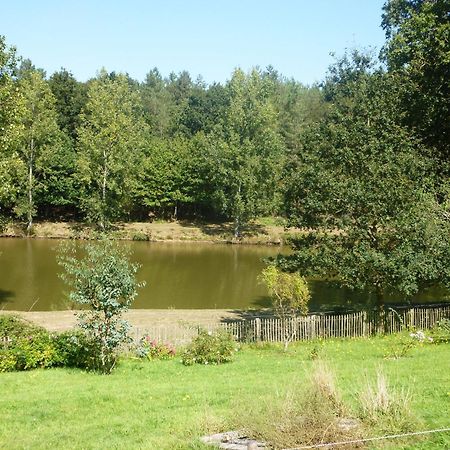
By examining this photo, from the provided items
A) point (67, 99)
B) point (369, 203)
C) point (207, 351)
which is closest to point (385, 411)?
point (207, 351)

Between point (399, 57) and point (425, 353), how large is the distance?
80.5 ft

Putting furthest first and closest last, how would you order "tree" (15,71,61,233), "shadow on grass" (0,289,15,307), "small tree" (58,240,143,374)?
1. "tree" (15,71,61,233)
2. "shadow on grass" (0,289,15,307)
3. "small tree" (58,240,143,374)

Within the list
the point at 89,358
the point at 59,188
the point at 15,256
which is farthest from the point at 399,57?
the point at 59,188

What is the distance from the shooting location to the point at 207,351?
59.6ft

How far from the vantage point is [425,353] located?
1791cm

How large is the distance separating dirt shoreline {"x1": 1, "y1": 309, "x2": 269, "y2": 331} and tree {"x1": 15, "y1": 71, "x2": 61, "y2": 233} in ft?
112

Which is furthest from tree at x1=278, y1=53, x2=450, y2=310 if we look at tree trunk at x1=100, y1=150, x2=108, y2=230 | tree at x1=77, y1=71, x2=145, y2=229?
tree at x1=77, y1=71, x2=145, y2=229

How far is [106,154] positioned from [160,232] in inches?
426

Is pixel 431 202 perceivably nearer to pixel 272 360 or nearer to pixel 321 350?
pixel 321 350

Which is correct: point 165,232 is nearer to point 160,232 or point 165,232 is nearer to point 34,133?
point 160,232

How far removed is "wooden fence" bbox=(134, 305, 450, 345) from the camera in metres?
21.4

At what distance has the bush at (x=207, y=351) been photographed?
1808 cm

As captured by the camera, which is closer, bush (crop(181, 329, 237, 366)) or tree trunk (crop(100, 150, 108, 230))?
bush (crop(181, 329, 237, 366))

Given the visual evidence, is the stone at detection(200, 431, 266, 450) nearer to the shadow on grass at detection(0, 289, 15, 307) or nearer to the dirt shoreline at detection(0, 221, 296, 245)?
the shadow on grass at detection(0, 289, 15, 307)
